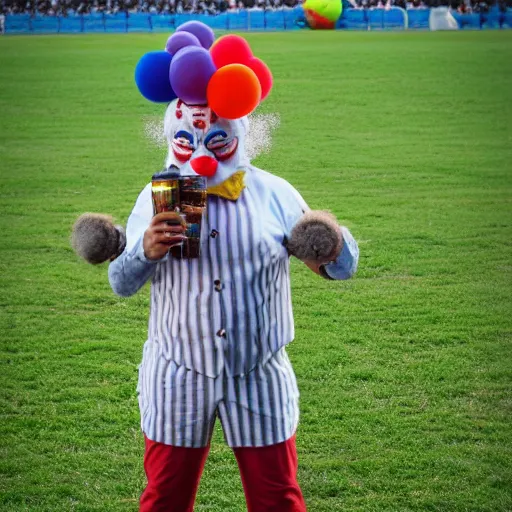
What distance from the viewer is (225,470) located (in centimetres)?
521

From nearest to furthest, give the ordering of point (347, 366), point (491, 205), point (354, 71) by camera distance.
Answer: point (347, 366), point (491, 205), point (354, 71)

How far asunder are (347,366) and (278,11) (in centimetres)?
3734

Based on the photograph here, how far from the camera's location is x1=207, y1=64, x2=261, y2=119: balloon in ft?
11.3

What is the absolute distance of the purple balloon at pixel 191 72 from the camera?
3.47 m

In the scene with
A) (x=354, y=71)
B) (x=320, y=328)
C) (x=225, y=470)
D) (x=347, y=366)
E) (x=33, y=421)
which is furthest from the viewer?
(x=354, y=71)

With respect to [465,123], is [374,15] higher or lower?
higher

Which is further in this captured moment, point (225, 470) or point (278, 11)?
point (278, 11)

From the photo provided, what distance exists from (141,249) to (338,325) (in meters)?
4.27

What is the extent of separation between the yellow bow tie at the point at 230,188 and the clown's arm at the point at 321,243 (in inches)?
8.2

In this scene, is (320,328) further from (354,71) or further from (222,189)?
(354,71)

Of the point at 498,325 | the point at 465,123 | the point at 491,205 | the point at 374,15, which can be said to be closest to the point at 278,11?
the point at 374,15

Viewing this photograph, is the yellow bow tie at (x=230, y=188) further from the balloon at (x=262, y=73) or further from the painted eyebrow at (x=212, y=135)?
the balloon at (x=262, y=73)

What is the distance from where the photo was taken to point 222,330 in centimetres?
343

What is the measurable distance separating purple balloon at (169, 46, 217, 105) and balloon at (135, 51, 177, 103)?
0.09 metres
